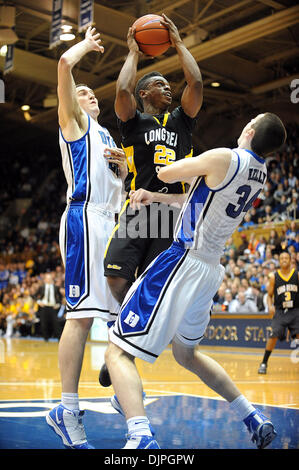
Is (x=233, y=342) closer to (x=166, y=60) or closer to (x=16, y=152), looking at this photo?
(x=166, y=60)

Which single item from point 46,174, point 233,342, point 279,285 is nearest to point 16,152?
point 46,174

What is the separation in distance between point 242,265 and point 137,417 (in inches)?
483

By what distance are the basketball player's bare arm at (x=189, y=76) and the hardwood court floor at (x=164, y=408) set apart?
2047 mm

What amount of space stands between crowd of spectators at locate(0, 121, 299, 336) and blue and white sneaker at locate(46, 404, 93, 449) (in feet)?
31.5

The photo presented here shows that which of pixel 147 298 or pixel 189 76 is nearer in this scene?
pixel 147 298

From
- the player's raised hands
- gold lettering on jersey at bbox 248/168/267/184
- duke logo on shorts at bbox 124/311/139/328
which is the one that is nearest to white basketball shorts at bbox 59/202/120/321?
duke logo on shorts at bbox 124/311/139/328

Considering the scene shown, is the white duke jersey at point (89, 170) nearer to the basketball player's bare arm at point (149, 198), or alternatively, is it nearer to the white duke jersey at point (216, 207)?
the basketball player's bare arm at point (149, 198)

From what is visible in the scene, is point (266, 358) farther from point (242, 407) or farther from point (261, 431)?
point (261, 431)

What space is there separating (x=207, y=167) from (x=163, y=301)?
2.34 ft

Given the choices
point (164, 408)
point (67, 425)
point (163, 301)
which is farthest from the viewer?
point (164, 408)

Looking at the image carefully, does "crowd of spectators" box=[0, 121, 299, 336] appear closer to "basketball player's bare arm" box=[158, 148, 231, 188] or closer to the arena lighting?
the arena lighting

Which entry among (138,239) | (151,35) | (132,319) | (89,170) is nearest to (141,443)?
(132,319)

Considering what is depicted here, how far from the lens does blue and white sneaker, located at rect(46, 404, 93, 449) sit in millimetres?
3326

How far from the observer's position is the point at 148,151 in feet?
12.3
